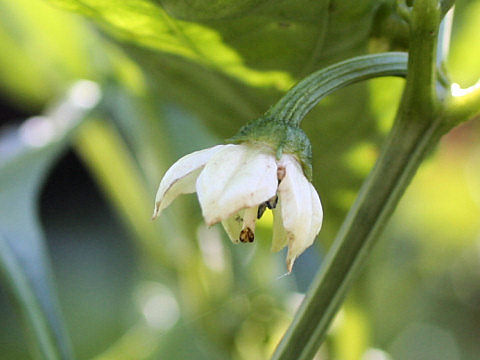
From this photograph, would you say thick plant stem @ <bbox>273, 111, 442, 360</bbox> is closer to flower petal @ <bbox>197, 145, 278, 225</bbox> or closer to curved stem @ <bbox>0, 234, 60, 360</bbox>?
flower petal @ <bbox>197, 145, 278, 225</bbox>

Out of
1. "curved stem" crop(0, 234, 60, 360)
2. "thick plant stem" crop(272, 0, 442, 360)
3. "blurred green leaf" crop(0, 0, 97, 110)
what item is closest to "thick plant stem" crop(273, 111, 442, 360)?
"thick plant stem" crop(272, 0, 442, 360)

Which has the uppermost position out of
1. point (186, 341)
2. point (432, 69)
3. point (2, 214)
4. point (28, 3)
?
point (28, 3)

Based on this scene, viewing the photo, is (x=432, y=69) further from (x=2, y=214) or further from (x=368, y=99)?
(x=2, y=214)

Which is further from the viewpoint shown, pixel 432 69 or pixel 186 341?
pixel 186 341

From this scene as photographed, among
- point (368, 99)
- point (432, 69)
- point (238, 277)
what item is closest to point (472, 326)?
point (238, 277)

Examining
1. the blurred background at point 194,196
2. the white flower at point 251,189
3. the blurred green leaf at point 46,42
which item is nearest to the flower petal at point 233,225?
the white flower at point 251,189

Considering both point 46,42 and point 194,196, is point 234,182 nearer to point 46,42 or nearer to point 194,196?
point 194,196

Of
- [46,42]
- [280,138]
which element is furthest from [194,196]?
[280,138]
